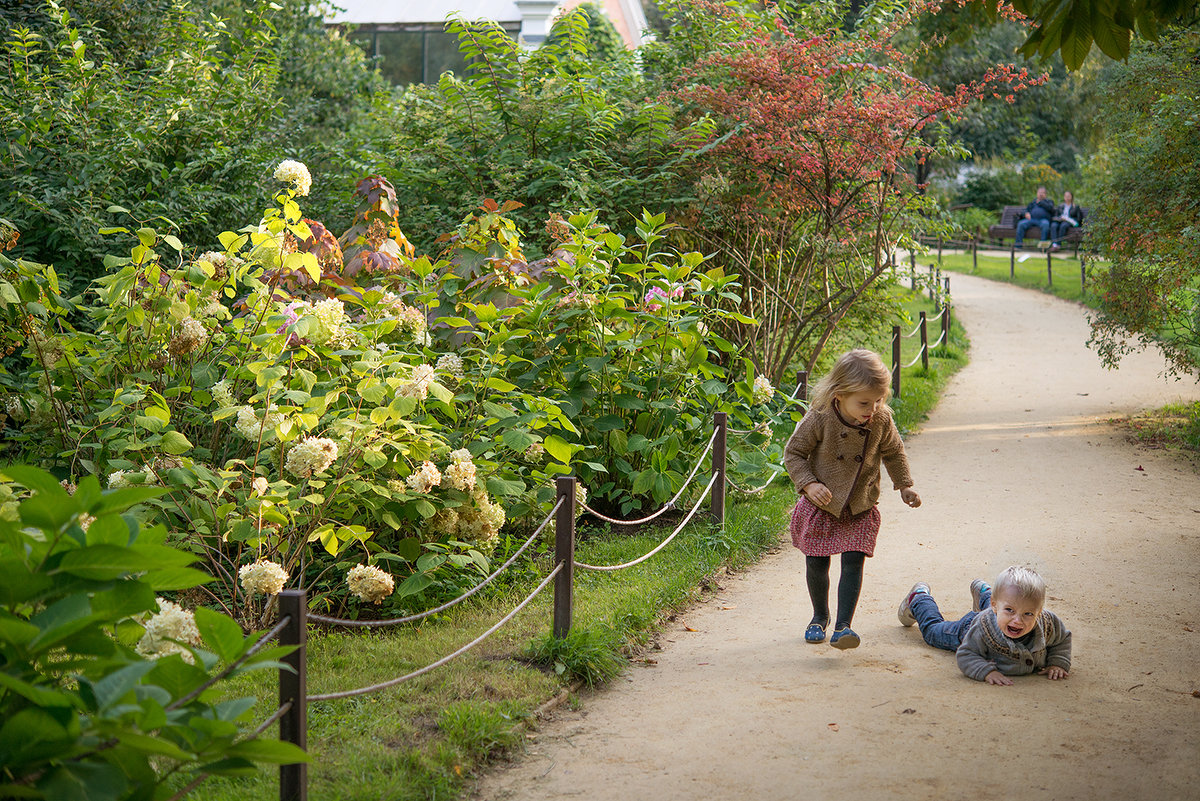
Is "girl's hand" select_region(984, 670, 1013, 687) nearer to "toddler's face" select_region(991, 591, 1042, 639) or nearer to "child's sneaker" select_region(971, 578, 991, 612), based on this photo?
"toddler's face" select_region(991, 591, 1042, 639)

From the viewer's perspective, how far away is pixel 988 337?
1574cm

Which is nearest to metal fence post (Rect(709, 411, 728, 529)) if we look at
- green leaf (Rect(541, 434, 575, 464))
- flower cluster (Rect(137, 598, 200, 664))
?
green leaf (Rect(541, 434, 575, 464))

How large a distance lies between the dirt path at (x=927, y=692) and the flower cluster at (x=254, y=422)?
1.66 meters

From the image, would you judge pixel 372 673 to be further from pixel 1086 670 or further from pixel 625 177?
pixel 625 177

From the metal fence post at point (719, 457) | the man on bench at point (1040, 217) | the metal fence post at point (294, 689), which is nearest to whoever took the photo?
the metal fence post at point (294, 689)

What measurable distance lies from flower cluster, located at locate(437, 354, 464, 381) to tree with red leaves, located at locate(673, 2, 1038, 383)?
10.6 feet

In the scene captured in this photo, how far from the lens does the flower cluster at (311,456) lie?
4035mm

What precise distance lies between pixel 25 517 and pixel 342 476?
2.42m

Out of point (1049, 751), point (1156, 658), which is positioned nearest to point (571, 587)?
point (1049, 751)

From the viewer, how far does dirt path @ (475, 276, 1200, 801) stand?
3.38 m

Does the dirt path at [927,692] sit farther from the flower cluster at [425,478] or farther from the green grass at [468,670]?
the flower cluster at [425,478]

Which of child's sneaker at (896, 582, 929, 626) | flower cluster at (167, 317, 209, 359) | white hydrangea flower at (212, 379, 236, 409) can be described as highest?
flower cluster at (167, 317, 209, 359)

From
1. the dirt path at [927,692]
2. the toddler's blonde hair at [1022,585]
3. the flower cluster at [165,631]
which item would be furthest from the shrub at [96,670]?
the toddler's blonde hair at [1022,585]

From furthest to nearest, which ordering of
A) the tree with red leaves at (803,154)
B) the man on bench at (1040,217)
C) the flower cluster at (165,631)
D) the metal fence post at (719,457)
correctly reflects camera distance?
the man on bench at (1040,217) → the tree with red leaves at (803,154) → the metal fence post at (719,457) → the flower cluster at (165,631)
